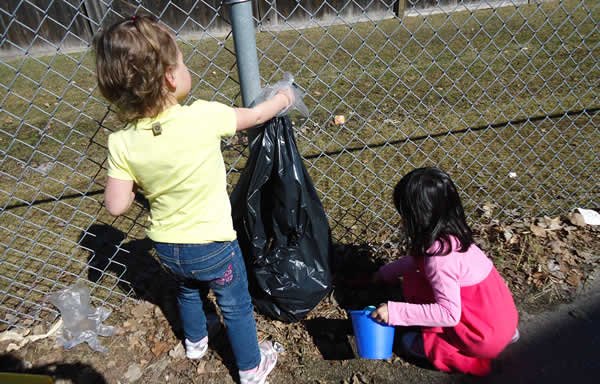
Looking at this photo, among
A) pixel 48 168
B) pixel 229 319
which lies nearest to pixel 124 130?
pixel 229 319

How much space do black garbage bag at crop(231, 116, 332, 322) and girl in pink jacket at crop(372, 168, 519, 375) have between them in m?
0.40

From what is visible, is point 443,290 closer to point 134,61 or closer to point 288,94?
point 288,94

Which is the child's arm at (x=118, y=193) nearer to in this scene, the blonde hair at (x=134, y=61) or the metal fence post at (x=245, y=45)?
the blonde hair at (x=134, y=61)

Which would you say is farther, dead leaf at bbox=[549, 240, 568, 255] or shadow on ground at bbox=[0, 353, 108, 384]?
dead leaf at bbox=[549, 240, 568, 255]

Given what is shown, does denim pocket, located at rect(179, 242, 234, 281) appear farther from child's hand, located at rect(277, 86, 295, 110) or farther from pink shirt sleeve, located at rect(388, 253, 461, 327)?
pink shirt sleeve, located at rect(388, 253, 461, 327)

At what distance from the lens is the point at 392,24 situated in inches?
355

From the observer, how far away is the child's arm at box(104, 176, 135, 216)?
162 centimetres

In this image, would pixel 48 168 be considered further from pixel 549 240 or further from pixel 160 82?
pixel 549 240

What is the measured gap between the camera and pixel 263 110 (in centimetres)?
176

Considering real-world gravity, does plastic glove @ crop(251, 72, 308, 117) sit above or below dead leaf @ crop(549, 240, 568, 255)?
below

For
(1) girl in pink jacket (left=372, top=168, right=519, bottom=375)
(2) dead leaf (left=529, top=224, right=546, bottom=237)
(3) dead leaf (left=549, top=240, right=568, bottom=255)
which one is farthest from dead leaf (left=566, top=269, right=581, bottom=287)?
(1) girl in pink jacket (left=372, top=168, right=519, bottom=375)

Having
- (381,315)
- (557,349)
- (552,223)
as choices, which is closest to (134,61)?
(381,315)

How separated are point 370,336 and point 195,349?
0.85m

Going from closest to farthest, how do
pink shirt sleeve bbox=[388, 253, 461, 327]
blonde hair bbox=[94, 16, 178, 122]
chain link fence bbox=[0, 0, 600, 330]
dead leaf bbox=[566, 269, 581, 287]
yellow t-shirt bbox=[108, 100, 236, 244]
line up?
blonde hair bbox=[94, 16, 178, 122]
yellow t-shirt bbox=[108, 100, 236, 244]
pink shirt sleeve bbox=[388, 253, 461, 327]
dead leaf bbox=[566, 269, 581, 287]
chain link fence bbox=[0, 0, 600, 330]
